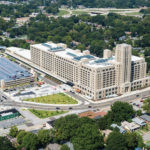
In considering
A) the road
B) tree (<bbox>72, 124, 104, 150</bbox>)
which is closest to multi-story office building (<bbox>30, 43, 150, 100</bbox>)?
the road

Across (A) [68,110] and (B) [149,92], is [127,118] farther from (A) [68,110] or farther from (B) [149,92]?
(B) [149,92]

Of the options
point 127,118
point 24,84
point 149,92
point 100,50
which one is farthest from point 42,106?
point 100,50

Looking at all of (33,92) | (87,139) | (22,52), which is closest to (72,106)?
(33,92)

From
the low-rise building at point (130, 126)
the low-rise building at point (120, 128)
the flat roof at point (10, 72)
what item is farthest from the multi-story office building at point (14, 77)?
the low-rise building at point (130, 126)

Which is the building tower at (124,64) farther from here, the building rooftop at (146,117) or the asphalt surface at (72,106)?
the building rooftop at (146,117)

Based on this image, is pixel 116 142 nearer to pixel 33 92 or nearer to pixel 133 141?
pixel 133 141

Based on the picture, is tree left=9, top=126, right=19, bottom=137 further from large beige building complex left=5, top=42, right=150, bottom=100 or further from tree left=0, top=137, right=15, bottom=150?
large beige building complex left=5, top=42, right=150, bottom=100
